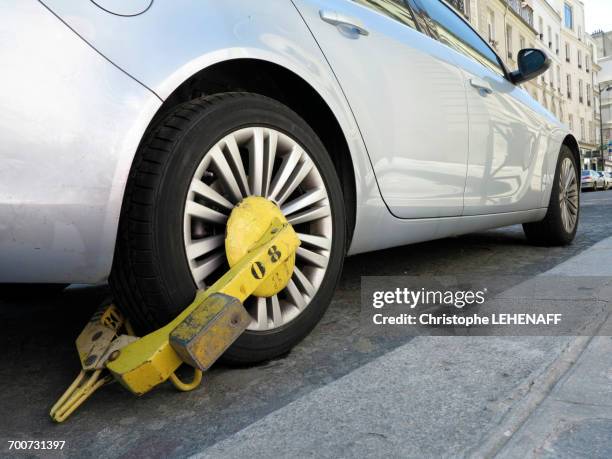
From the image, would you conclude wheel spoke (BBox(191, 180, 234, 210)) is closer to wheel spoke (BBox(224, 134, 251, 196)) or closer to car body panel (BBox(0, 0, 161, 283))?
wheel spoke (BBox(224, 134, 251, 196))

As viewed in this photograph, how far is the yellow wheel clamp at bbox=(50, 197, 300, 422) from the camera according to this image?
1.14 metres

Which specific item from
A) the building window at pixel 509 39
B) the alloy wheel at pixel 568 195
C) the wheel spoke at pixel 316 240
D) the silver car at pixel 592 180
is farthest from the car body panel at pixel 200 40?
the building window at pixel 509 39

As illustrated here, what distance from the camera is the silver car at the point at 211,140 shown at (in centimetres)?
110

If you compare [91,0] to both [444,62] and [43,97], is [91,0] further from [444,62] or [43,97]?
[444,62]

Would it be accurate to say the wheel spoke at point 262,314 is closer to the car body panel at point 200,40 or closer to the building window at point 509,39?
the car body panel at point 200,40

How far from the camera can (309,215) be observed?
5.17ft

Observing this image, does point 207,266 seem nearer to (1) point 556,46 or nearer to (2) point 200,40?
(2) point 200,40

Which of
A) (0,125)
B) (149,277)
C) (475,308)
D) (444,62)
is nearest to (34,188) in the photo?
(0,125)

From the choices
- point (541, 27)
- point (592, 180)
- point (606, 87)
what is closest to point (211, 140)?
point (592, 180)

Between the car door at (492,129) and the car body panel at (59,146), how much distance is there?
1716 mm

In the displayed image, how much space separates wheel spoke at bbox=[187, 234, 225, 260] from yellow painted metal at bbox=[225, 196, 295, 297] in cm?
3

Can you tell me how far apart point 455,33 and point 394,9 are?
742 mm

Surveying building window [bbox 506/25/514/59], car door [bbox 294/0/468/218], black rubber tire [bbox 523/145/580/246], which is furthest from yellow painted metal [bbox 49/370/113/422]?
building window [bbox 506/25/514/59]

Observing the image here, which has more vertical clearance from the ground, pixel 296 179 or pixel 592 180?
pixel 296 179
